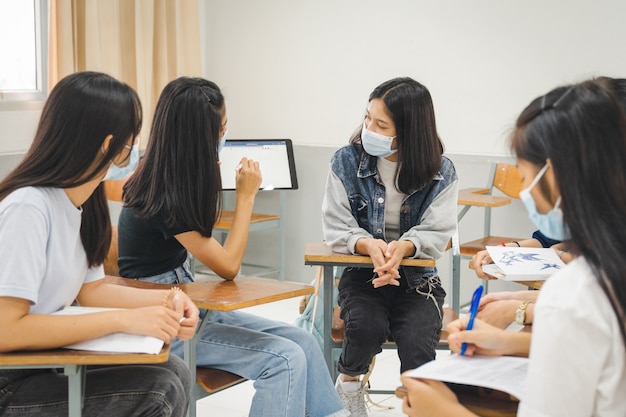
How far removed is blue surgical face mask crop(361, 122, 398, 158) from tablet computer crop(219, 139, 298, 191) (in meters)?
2.23

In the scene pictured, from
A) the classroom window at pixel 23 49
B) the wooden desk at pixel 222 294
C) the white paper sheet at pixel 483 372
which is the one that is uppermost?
the classroom window at pixel 23 49

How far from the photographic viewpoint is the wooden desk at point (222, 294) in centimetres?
201

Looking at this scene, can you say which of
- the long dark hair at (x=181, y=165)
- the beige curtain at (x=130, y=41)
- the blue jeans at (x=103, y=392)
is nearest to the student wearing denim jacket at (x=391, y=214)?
the long dark hair at (x=181, y=165)

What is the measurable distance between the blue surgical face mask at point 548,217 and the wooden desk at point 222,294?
84 centimetres

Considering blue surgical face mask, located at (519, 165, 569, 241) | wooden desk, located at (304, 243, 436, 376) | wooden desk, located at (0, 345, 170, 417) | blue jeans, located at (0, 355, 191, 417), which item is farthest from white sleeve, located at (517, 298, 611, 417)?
wooden desk, located at (304, 243, 436, 376)

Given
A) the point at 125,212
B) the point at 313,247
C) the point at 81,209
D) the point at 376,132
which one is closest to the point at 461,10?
the point at 376,132

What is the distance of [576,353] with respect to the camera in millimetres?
1178

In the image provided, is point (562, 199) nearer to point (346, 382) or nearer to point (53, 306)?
point (53, 306)

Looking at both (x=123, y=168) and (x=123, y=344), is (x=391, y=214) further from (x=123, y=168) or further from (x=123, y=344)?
(x=123, y=344)

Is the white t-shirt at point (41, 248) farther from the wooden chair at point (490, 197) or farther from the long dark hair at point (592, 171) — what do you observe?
the wooden chair at point (490, 197)

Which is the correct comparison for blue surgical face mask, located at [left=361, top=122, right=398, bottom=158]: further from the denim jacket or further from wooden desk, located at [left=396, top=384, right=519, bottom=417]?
wooden desk, located at [left=396, top=384, right=519, bottom=417]

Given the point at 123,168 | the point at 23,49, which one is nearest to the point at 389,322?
the point at 123,168

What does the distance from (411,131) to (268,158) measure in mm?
2399

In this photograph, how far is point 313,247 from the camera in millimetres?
2645
